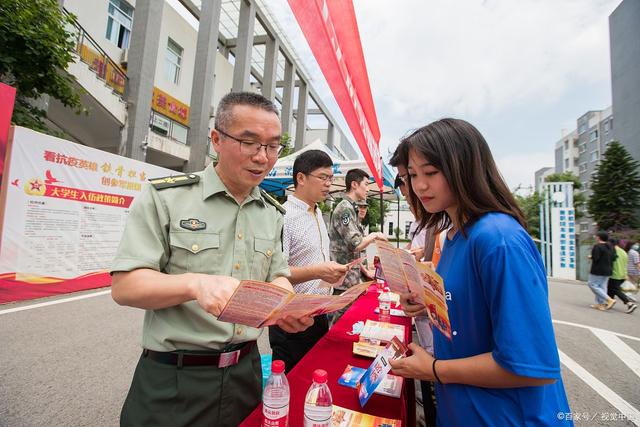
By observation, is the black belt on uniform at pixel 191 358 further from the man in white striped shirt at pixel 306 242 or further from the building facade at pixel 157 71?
the building facade at pixel 157 71

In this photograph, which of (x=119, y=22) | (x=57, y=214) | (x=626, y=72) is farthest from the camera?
(x=626, y=72)

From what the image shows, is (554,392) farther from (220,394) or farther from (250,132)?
(250,132)

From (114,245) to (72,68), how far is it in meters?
→ 4.80

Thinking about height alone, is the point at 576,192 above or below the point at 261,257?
above

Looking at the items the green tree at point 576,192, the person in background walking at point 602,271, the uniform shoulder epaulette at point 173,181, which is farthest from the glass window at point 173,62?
the green tree at point 576,192

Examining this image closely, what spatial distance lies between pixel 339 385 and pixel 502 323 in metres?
0.85

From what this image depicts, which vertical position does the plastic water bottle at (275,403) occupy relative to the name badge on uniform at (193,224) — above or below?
below

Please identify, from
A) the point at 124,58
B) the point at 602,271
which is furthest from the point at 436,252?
the point at 124,58

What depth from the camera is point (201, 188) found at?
1264 millimetres

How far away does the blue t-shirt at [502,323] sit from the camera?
854 mm

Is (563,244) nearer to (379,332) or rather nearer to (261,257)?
(379,332)

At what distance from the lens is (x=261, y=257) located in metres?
1.34

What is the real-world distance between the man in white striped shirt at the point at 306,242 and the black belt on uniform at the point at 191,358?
837mm

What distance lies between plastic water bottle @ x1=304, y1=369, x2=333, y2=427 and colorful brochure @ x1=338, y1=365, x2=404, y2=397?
15.9 inches
